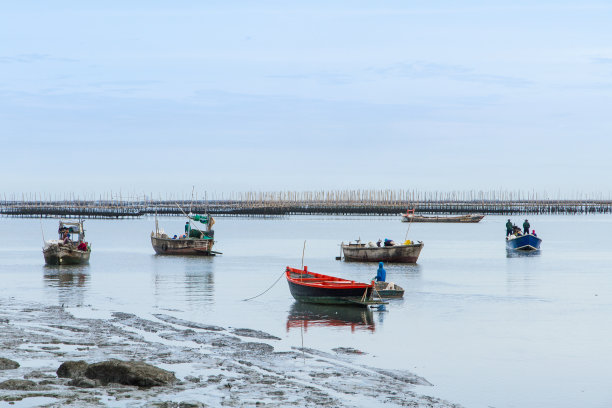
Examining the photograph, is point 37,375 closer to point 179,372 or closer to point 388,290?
point 179,372

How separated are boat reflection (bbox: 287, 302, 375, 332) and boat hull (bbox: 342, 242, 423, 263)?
17.7m

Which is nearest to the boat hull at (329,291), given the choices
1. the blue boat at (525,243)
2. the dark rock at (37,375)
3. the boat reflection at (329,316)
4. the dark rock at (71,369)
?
the boat reflection at (329,316)

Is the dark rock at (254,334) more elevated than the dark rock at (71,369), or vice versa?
the dark rock at (71,369)

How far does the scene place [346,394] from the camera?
45.6 ft

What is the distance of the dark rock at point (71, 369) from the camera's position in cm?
1450

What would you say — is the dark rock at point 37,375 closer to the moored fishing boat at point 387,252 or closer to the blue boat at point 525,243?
the moored fishing boat at point 387,252

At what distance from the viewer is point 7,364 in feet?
50.1

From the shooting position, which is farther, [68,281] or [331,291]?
[68,281]

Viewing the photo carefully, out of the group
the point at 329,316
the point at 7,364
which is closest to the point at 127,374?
the point at 7,364

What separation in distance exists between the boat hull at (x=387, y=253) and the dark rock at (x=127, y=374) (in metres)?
30.3

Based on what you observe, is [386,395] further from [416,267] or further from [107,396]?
[416,267]

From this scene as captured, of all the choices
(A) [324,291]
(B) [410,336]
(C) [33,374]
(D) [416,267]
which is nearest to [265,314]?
(A) [324,291]

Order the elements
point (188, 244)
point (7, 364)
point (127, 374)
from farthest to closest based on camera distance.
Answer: point (188, 244), point (7, 364), point (127, 374)

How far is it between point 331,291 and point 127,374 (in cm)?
1216
